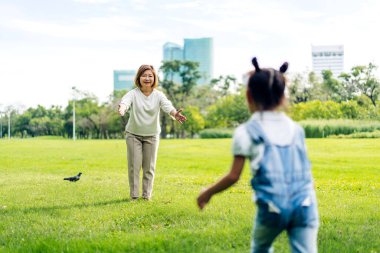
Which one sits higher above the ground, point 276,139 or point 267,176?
point 276,139

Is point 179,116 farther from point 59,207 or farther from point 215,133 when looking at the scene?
point 215,133

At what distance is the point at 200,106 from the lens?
7538cm

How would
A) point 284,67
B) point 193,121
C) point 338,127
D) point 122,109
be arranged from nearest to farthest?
point 284,67, point 122,109, point 338,127, point 193,121

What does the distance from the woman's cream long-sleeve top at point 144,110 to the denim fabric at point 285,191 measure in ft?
16.1

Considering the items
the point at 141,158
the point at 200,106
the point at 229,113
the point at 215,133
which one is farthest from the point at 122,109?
the point at 200,106

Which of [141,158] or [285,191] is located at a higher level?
[285,191]

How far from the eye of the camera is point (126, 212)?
6875 mm

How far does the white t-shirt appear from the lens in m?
2.92

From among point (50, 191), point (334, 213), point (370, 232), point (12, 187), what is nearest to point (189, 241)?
point (370, 232)

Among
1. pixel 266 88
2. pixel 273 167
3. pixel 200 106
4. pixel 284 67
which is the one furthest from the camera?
pixel 200 106

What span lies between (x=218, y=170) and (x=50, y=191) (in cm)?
717

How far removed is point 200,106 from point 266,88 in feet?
238

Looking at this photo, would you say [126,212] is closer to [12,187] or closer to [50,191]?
[50,191]

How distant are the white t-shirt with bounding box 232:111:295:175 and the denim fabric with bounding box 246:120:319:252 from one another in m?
0.03
